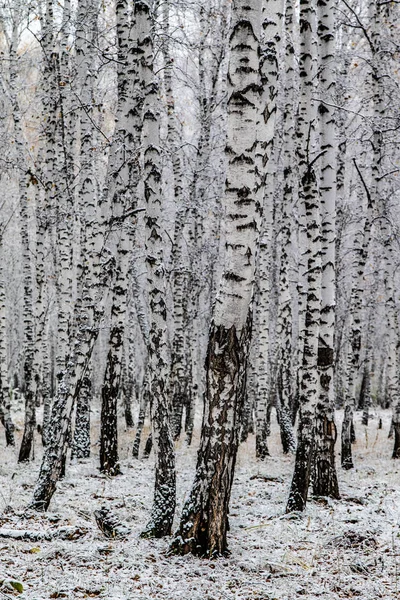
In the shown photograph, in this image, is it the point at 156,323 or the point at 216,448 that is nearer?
the point at 216,448

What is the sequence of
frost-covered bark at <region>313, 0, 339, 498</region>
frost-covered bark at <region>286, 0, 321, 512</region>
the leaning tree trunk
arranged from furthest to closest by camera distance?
the leaning tree trunk, frost-covered bark at <region>313, 0, 339, 498</region>, frost-covered bark at <region>286, 0, 321, 512</region>

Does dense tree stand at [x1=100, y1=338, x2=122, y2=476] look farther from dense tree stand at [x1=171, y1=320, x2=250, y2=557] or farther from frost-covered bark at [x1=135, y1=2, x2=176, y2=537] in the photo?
dense tree stand at [x1=171, y1=320, x2=250, y2=557]

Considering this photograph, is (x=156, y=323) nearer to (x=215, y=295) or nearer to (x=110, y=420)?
(x=215, y=295)

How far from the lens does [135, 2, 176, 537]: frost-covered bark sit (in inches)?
224

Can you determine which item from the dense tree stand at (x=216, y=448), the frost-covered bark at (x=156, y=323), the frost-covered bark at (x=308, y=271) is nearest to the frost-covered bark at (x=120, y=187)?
Result: the frost-covered bark at (x=156, y=323)

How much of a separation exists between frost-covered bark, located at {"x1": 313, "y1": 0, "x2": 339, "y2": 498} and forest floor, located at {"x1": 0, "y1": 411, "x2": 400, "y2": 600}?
0.51 metres

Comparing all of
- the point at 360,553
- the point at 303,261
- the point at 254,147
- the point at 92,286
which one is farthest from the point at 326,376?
the point at 254,147

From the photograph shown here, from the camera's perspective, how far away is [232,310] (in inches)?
192

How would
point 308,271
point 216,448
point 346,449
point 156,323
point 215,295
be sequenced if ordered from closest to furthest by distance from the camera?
point 216,448 < point 156,323 < point 215,295 < point 308,271 < point 346,449

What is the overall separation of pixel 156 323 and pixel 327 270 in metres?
3.31

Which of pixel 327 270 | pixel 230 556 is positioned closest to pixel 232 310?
pixel 230 556

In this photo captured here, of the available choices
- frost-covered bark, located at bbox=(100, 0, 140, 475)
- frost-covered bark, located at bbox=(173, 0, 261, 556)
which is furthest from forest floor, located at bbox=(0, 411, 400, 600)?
frost-covered bark, located at bbox=(100, 0, 140, 475)

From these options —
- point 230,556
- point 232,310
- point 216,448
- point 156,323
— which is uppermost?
point 232,310

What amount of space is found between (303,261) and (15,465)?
681cm
